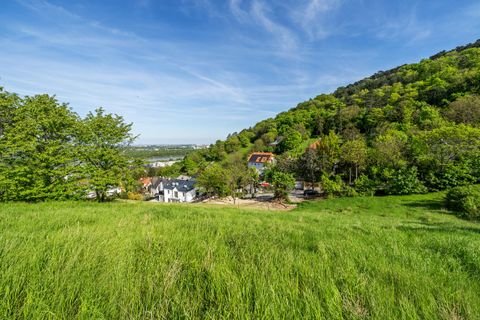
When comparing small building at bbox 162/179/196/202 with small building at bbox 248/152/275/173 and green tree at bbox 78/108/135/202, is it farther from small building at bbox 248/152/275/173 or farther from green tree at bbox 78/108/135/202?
green tree at bbox 78/108/135/202

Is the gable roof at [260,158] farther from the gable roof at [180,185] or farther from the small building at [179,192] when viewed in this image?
the small building at [179,192]

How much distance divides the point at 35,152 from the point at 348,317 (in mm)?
20028

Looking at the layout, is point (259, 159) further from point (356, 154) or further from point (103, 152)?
point (103, 152)

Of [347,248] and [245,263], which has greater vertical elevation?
[245,263]

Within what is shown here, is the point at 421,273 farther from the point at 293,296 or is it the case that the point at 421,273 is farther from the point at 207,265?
the point at 207,265

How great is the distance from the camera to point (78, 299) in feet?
4.46

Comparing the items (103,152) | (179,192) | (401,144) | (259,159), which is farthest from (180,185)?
(401,144)

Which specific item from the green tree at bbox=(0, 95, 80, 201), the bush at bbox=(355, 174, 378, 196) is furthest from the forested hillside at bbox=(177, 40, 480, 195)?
the green tree at bbox=(0, 95, 80, 201)

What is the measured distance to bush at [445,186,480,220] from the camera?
1711 cm

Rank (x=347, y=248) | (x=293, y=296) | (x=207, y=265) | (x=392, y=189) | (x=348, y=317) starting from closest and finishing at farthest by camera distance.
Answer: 1. (x=348, y=317)
2. (x=293, y=296)
3. (x=207, y=265)
4. (x=347, y=248)
5. (x=392, y=189)

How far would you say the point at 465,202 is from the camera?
59.7 feet

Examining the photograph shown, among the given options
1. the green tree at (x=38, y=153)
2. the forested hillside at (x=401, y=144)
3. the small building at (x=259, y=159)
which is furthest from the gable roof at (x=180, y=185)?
the green tree at (x=38, y=153)

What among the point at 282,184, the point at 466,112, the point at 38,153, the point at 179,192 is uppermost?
the point at 466,112

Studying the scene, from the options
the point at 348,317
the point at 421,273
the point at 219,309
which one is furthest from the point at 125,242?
the point at 421,273
